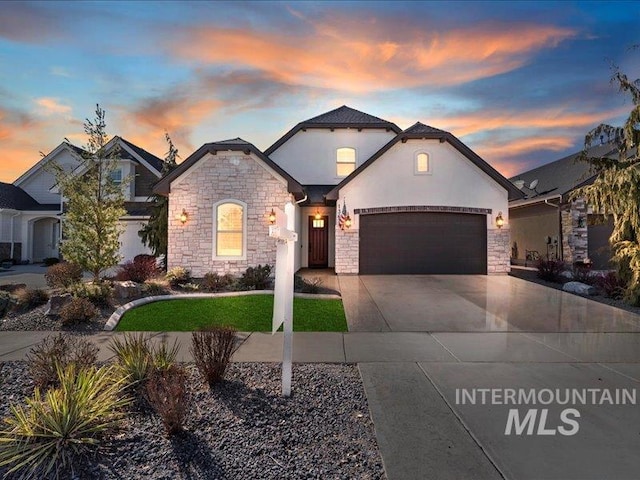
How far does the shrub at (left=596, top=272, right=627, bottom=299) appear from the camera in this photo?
34.6 ft

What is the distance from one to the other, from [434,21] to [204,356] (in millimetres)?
10097

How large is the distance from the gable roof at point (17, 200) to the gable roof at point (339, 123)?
17326mm

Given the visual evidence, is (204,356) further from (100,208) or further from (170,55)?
(170,55)

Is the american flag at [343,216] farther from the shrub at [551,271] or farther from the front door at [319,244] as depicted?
the shrub at [551,271]

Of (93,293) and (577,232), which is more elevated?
(577,232)

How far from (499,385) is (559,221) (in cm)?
1746

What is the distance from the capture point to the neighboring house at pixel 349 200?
13.9 metres

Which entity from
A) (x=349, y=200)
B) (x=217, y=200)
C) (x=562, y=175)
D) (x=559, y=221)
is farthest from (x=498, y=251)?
(x=217, y=200)

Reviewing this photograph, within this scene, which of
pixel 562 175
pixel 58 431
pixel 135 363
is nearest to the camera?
pixel 58 431

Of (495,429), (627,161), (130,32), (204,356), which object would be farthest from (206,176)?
(627,161)

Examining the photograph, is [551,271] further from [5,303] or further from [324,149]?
[5,303]

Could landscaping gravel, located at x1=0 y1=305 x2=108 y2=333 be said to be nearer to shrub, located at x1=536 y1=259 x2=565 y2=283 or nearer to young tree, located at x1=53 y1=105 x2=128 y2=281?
young tree, located at x1=53 y1=105 x2=128 y2=281

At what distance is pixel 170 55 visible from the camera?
34.0 feet

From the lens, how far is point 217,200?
45.9ft
